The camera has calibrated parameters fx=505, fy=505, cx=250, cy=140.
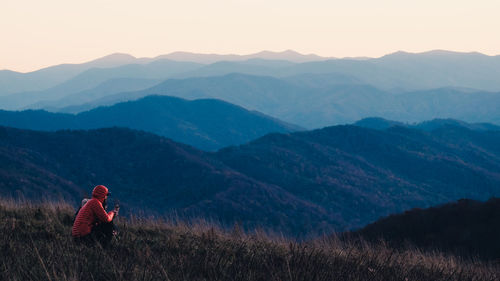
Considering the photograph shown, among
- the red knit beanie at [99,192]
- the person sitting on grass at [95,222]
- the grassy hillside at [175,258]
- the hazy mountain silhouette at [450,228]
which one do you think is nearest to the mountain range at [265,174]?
the hazy mountain silhouette at [450,228]

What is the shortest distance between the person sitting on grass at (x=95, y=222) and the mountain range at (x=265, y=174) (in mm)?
59327

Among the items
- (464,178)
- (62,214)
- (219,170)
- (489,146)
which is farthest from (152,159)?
(489,146)

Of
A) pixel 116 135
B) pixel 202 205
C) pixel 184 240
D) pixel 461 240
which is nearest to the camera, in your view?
pixel 184 240

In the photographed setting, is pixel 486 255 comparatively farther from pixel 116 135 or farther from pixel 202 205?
pixel 116 135

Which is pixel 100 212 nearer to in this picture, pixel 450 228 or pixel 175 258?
pixel 175 258

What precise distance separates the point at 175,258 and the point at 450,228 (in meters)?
25.5

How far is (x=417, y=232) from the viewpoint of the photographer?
30688mm

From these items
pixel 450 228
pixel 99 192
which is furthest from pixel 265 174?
pixel 99 192

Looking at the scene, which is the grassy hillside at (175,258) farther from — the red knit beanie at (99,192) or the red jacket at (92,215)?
the red knit beanie at (99,192)

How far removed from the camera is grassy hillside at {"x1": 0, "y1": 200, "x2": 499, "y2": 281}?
639cm

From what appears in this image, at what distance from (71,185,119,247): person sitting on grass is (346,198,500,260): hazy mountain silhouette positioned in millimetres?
18561

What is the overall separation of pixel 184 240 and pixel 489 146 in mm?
165261

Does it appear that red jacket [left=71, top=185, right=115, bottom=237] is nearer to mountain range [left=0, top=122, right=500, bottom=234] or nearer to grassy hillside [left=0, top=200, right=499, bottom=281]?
grassy hillside [left=0, top=200, right=499, bottom=281]

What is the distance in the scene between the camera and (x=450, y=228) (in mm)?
29328
